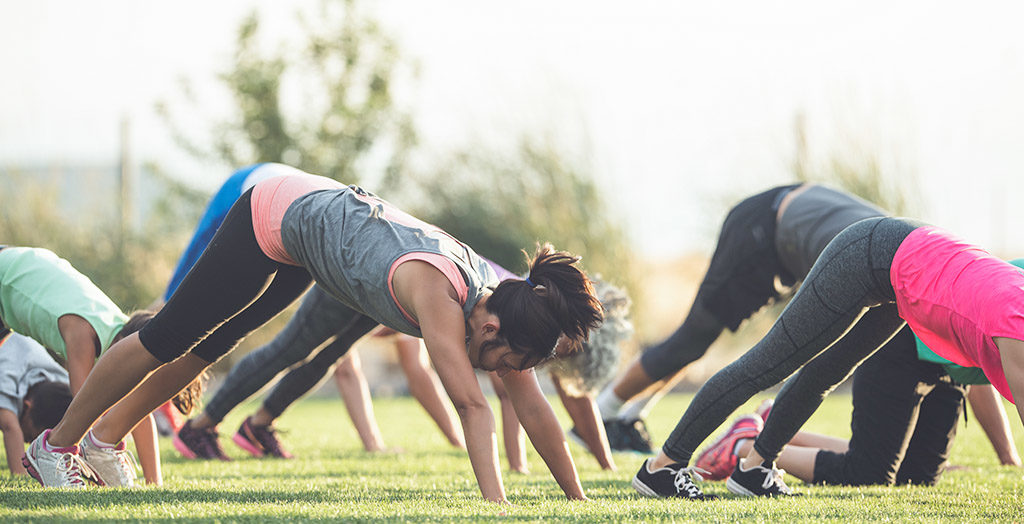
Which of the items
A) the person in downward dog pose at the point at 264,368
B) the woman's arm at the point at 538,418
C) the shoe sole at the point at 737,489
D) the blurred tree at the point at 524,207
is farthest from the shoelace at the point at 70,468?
the blurred tree at the point at 524,207

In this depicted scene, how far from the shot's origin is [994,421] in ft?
16.4

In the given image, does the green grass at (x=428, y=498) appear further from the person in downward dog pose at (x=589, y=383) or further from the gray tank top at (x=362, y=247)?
the gray tank top at (x=362, y=247)

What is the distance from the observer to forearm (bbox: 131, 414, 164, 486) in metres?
4.14

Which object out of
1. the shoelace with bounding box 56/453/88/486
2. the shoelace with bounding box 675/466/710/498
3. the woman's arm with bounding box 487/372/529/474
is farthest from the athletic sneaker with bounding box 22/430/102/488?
the shoelace with bounding box 675/466/710/498

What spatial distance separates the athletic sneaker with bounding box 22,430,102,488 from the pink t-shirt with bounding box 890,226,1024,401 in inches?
122

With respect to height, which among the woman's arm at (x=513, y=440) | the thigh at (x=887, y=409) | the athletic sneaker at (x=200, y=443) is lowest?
the athletic sneaker at (x=200, y=443)

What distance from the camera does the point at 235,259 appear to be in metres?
3.45

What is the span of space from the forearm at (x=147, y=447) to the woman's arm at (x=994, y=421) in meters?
3.97

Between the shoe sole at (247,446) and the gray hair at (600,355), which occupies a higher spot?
the gray hair at (600,355)

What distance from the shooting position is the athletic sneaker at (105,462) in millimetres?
3947

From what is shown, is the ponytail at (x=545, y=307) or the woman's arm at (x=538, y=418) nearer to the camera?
the ponytail at (x=545, y=307)

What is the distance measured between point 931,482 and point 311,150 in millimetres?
12082

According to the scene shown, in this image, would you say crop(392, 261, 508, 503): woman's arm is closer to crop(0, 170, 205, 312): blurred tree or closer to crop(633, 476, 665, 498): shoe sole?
crop(633, 476, 665, 498): shoe sole

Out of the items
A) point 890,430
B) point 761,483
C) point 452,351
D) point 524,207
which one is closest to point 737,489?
point 761,483
